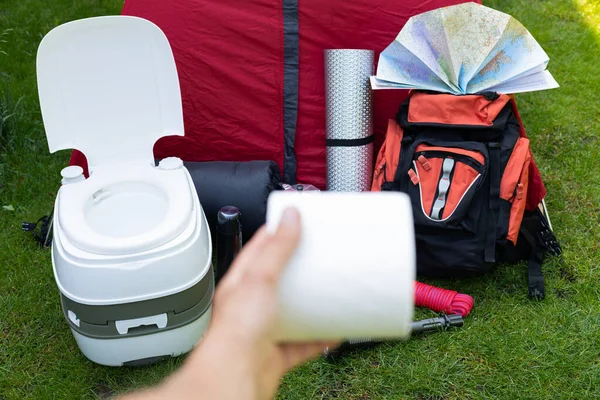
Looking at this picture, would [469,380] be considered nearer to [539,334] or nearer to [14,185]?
[539,334]

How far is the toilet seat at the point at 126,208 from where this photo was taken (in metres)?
Answer: 1.55

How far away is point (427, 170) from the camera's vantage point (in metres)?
1.91

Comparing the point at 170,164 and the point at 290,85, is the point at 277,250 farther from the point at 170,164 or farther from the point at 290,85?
the point at 290,85

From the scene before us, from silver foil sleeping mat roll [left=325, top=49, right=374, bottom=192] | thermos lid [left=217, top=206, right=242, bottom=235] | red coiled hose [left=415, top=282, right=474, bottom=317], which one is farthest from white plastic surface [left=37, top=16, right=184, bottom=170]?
red coiled hose [left=415, top=282, right=474, bottom=317]

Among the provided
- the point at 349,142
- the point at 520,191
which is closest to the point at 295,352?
the point at 520,191

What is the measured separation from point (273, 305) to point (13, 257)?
1.74m

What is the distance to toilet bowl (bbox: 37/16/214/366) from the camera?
5.08ft

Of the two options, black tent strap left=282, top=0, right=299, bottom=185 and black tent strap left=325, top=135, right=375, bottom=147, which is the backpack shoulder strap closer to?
black tent strap left=325, top=135, right=375, bottom=147

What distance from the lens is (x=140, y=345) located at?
1.65m

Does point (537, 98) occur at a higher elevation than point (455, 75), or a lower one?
lower

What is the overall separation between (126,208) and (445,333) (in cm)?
108

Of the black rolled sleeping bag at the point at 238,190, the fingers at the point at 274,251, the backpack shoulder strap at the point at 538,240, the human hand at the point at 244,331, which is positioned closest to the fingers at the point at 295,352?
the human hand at the point at 244,331

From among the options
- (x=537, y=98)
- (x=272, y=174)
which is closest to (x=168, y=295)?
(x=272, y=174)

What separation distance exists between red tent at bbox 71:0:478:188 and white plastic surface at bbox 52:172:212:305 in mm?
822
